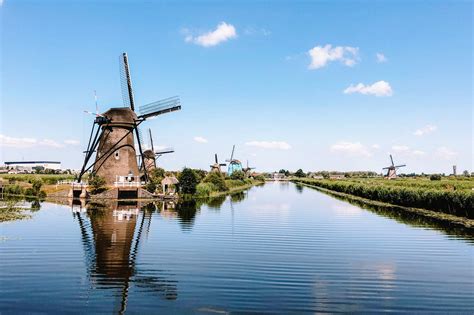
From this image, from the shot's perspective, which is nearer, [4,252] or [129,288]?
[129,288]

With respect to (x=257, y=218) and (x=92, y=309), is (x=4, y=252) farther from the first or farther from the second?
(x=257, y=218)

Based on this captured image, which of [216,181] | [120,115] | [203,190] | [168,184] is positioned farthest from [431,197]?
[216,181]

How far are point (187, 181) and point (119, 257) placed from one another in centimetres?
3518

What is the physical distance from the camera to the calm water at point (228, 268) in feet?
33.4

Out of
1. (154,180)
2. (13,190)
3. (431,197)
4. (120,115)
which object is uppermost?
(120,115)

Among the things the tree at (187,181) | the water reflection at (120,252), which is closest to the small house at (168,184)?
the tree at (187,181)

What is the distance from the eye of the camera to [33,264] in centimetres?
1398

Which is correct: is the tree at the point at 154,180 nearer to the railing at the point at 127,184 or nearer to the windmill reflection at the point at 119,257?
the railing at the point at 127,184

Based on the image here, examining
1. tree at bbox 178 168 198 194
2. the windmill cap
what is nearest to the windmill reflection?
the windmill cap

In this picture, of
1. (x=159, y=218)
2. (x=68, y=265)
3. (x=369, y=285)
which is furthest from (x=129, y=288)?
(x=159, y=218)

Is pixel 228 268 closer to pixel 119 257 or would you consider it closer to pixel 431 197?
pixel 119 257

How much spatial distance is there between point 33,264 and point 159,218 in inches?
584

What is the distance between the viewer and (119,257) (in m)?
15.3

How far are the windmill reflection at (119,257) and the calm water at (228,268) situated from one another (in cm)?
4
